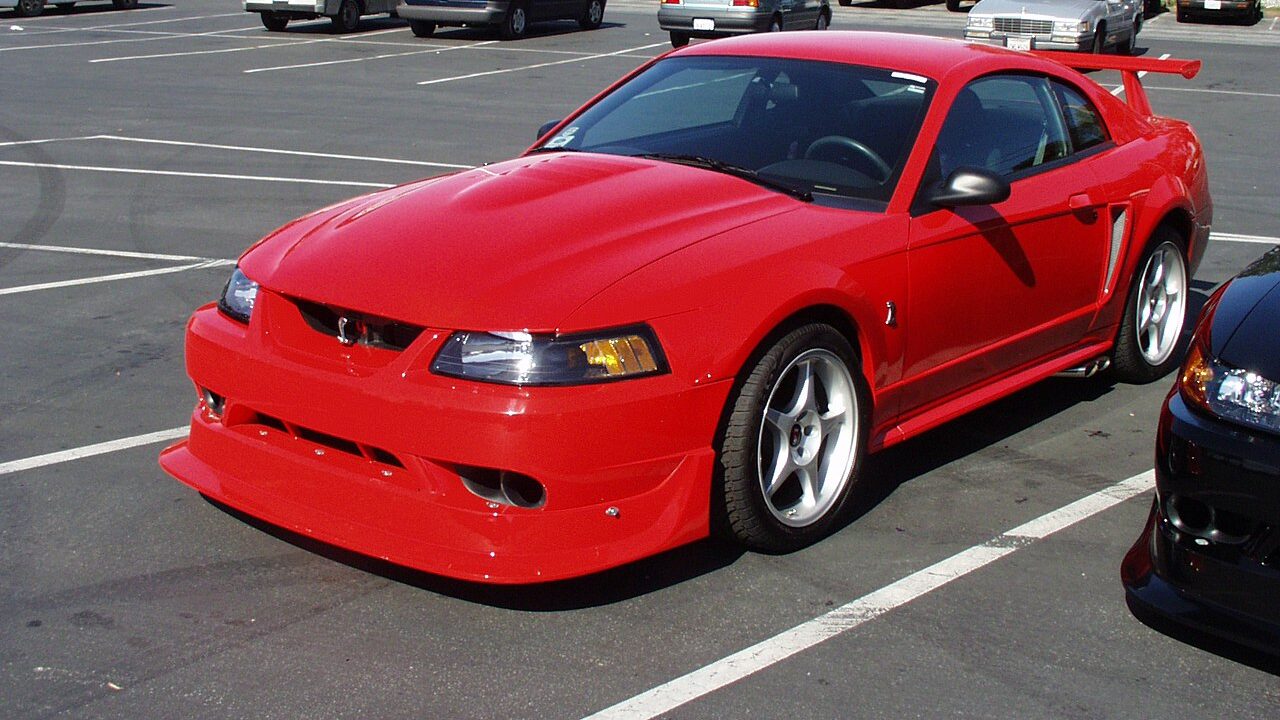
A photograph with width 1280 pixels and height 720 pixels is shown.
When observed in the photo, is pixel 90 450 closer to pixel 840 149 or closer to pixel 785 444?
pixel 785 444

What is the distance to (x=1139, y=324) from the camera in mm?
6168

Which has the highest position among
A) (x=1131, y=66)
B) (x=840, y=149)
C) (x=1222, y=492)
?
(x=1131, y=66)

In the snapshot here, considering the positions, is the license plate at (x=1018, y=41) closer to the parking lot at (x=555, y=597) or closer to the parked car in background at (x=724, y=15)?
the parked car in background at (x=724, y=15)

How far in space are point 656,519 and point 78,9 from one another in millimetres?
31155

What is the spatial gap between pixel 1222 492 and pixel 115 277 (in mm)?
6193

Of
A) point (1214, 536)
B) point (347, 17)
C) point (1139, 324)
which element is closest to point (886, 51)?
point (1139, 324)

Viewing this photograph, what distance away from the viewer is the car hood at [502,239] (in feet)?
13.0

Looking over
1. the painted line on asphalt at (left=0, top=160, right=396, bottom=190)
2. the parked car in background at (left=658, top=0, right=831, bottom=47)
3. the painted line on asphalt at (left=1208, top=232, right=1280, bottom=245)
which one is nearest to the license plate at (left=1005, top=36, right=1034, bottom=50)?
the parked car in background at (left=658, top=0, right=831, bottom=47)

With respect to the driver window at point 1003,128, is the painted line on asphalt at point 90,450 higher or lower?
lower

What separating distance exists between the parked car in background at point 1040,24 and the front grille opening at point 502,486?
19196mm

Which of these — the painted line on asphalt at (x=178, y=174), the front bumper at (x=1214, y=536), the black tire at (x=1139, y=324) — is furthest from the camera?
the painted line on asphalt at (x=178, y=174)

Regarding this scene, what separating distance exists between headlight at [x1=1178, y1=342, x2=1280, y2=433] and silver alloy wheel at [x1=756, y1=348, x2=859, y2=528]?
1056 mm

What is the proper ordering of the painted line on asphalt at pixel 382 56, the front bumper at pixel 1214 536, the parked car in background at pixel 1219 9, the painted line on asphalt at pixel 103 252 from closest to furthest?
the front bumper at pixel 1214 536
the painted line on asphalt at pixel 103 252
the painted line on asphalt at pixel 382 56
the parked car in background at pixel 1219 9

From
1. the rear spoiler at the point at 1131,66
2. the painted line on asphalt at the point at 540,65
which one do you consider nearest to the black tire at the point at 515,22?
the painted line on asphalt at the point at 540,65
